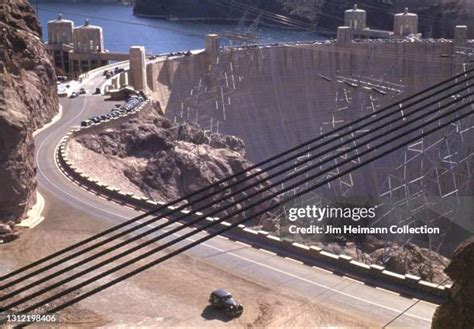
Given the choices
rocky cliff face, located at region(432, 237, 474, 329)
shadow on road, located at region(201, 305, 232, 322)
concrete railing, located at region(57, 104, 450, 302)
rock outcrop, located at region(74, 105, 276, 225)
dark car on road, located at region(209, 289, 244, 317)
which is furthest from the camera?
rock outcrop, located at region(74, 105, 276, 225)

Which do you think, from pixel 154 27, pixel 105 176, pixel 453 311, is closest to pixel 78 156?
pixel 105 176

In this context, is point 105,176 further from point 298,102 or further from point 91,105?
point 298,102

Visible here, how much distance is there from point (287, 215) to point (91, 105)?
1461 cm

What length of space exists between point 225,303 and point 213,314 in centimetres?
37

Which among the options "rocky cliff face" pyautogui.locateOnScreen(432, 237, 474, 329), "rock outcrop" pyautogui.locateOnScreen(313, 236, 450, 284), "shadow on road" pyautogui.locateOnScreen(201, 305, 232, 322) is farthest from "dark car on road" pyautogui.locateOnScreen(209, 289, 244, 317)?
"rock outcrop" pyautogui.locateOnScreen(313, 236, 450, 284)

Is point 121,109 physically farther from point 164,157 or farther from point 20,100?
point 20,100

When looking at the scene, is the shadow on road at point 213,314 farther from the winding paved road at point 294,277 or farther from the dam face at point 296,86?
the dam face at point 296,86

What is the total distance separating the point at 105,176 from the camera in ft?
102

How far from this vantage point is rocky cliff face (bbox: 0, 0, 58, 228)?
22.1 meters

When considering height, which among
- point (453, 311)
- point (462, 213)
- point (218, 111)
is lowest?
point (462, 213)

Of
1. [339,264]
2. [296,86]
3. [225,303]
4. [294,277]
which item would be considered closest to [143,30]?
[296,86]

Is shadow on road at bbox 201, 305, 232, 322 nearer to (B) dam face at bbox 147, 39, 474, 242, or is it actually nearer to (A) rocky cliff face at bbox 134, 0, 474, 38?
(B) dam face at bbox 147, 39, 474, 242

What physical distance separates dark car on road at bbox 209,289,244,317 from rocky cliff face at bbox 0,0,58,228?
28.8ft

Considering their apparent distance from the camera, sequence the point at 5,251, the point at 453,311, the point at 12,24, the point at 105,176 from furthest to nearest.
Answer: the point at 12,24
the point at 105,176
the point at 5,251
the point at 453,311
